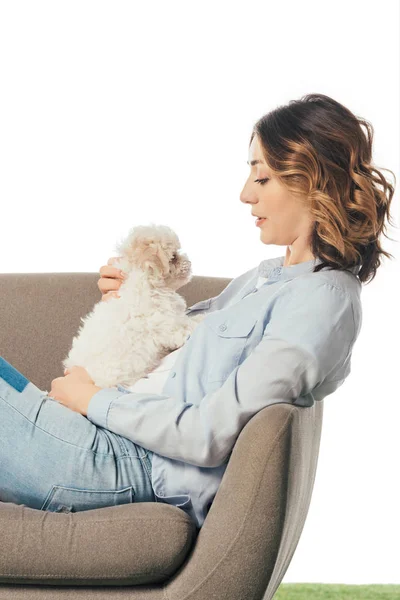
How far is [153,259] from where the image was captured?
254 cm

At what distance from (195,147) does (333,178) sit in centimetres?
192

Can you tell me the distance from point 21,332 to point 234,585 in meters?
1.48

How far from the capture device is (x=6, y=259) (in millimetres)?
3951

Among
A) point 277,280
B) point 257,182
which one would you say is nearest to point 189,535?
point 277,280

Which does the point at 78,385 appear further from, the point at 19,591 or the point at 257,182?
the point at 257,182

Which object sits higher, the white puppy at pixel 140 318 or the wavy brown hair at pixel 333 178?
the wavy brown hair at pixel 333 178

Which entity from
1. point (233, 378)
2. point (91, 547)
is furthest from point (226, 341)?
point (91, 547)

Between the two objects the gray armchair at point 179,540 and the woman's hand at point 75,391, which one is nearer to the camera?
the gray armchair at point 179,540

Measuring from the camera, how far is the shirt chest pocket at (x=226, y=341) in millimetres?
2102

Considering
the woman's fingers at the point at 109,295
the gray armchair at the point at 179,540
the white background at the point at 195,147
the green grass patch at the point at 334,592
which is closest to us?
the gray armchair at the point at 179,540

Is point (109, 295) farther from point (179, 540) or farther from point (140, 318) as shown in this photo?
point (179, 540)

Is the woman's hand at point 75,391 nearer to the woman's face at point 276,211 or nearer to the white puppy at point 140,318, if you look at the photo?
the white puppy at point 140,318

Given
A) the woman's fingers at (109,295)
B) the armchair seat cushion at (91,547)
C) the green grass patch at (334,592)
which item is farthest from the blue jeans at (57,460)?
the green grass patch at (334,592)

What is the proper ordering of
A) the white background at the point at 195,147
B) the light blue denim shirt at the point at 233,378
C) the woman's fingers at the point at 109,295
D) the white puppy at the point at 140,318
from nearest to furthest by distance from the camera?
the light blue denim shirt at the point at 233,378 → the white puppy at the point at 140,318 → the woman's fingers at the point at 109,295 → the white background at the point at 195,147
